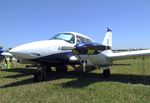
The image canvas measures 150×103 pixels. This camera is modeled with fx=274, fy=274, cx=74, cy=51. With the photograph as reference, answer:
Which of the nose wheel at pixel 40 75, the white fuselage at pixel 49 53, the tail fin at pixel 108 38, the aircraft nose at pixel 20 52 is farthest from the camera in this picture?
the tail fin at pixel 108 38

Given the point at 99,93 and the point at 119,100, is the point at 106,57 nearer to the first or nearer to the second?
→ the point at 99,93

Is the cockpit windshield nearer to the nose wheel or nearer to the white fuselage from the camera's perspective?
the white fuselage

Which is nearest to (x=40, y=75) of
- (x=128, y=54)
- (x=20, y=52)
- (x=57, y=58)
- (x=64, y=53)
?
(x=57, y=58)

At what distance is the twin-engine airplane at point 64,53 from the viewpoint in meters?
13.4

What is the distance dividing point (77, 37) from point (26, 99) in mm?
7321

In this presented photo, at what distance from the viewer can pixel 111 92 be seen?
10.8m

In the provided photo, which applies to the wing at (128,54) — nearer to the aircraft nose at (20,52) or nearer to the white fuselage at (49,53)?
the white fuselage at (49,53)

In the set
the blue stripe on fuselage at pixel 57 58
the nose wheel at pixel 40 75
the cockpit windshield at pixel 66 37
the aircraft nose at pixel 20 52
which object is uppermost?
the cockpit windshield at pixel 66 37

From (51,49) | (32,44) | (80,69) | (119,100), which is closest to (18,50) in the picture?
(32,44)

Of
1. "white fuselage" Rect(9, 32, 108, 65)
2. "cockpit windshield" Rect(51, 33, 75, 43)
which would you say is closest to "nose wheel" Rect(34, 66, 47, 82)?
"white fuselage" Rect(9, 32, 108, 65)

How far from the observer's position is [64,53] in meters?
15.5

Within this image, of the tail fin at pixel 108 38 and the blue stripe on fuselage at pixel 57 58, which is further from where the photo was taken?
the tail fin at pixel 108 38

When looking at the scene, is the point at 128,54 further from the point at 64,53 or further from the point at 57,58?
the point at 57,58

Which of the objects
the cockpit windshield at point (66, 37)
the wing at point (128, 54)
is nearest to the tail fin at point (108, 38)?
the wing at point (128, 54)
